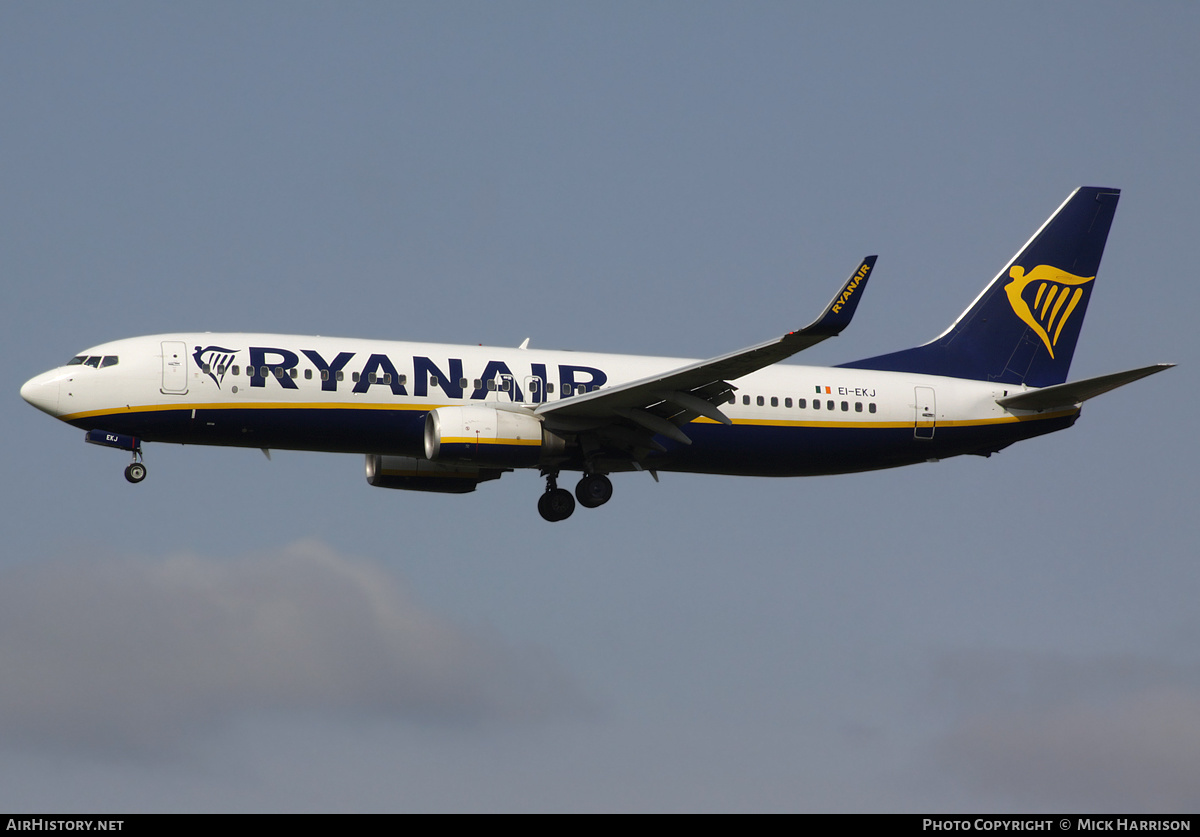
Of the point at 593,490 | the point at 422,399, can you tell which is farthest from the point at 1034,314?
the point at 422,399

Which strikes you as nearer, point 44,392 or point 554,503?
point 44,392

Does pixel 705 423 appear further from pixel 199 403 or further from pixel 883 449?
pixel 199 403

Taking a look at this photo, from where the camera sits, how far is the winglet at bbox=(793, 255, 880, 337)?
35125mm

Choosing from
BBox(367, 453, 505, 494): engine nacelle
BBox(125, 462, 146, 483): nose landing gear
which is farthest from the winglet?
BBox(125, 462, 146, 483): nose landing gear

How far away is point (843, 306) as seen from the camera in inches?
1390

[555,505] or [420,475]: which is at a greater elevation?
[420,475]

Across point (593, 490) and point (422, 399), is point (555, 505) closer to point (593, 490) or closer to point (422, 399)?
point (593, 490)

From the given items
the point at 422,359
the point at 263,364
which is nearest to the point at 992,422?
the point at 422,359

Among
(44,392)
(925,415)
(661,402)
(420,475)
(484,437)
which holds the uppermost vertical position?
(44,392)

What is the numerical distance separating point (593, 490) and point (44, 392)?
1463 cm

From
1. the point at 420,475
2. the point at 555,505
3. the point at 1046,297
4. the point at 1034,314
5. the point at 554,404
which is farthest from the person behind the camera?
the point at 1046,297

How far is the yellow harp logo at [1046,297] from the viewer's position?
50.2m

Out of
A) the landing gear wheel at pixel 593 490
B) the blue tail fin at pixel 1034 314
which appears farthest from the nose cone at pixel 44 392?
the blue tail fin at pixel 1034 314

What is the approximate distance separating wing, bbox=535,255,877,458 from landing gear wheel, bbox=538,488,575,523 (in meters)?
2.43
